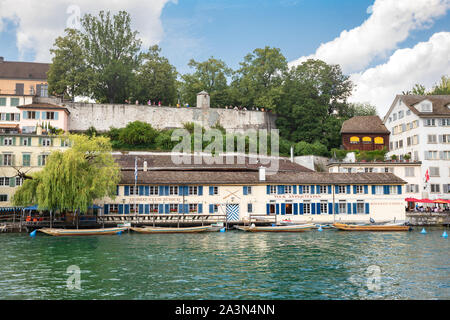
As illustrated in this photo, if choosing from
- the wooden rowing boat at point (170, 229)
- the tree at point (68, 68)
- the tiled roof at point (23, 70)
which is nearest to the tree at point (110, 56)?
the tree at point (68, 68)

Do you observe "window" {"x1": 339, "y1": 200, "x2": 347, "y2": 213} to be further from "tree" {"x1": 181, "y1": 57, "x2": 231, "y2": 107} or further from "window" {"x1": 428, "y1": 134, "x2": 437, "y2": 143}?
"tree" {"x1": 181, "y1": 57, "x2": 231, "y2": 107}

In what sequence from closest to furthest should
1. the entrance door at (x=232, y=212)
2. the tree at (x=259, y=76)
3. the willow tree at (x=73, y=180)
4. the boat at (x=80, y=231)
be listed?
1. the boat at (x=80, y=231)
2. the willow tree at (x=73, y=180)
3. the entrance door at (x=232, y=212)
4. the tree at (x=259, y=76)

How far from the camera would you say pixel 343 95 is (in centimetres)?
8062

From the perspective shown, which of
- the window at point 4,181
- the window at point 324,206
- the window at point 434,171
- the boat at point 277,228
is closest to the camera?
the boat at point 277,228

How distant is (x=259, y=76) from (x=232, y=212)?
126ft

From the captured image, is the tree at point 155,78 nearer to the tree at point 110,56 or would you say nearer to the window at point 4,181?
the tree at point 110,56

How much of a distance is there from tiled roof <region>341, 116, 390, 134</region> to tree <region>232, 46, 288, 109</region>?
13569 millimetres

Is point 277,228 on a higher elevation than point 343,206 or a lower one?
lower

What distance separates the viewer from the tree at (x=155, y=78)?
73.0 meters

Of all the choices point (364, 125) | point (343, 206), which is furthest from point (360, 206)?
point (364, 125)

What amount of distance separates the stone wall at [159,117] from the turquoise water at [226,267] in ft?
113

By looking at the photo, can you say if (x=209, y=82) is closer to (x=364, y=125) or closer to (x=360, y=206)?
(x=364, y=125)

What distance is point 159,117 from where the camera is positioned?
2886 inches

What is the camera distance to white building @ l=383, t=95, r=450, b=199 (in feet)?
192
